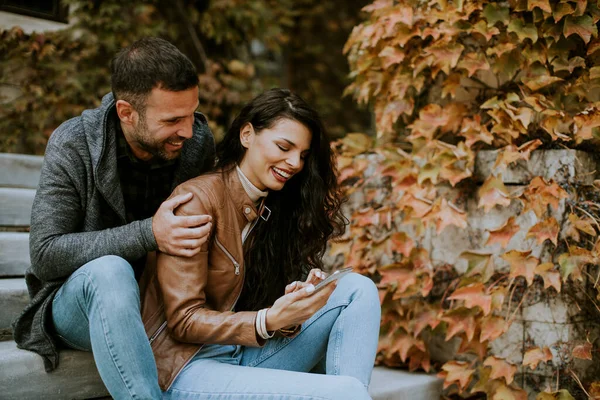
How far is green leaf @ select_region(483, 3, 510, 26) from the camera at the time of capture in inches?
94.3

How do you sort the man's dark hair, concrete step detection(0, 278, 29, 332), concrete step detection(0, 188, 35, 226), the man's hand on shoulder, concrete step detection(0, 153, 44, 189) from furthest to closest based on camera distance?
concrete step detection(0, 153, 44, 189), concrete step detection(0, 188, 35, 226), concrete step detection(0, 278, 29, 332), the man's dark hair, the man's hand on shoulder

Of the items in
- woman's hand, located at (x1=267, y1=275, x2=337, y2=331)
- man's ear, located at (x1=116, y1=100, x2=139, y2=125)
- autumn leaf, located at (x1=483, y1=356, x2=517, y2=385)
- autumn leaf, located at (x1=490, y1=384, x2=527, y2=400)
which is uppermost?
man's ear, located at (x1=116, y1=100, x2=139, y2=125)

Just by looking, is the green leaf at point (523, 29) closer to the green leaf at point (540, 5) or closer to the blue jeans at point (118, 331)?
the green leaf at point (540, 5)

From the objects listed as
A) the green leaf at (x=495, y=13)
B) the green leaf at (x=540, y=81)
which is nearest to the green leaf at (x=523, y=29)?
the green leaf at (x=495, y=13)

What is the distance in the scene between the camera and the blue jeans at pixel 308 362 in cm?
159

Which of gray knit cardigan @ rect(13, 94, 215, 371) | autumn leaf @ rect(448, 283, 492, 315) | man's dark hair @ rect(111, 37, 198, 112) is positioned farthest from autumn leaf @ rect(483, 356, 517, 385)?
man's dark hair @ rect(111, 37, 198, 112)

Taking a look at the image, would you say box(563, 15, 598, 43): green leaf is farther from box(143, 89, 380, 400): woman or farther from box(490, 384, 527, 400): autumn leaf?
box(490, 384, 527, 400): autumn leaf

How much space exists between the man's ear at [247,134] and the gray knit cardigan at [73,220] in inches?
16.0

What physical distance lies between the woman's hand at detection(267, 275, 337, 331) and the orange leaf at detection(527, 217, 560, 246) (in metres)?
0.96

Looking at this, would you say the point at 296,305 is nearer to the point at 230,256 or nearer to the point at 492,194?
the point at 230,256

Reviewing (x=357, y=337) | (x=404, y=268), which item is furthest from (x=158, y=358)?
(x=404, y=268)

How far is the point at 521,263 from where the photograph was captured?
Result: 7.43 ft

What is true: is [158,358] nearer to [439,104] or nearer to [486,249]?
[486,249]

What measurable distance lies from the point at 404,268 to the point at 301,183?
0.71 metres
